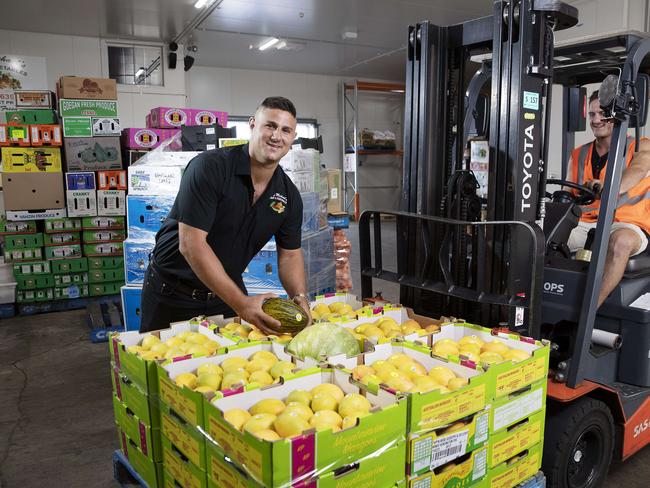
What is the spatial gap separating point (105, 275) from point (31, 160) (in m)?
2.10

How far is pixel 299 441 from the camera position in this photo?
167 cm

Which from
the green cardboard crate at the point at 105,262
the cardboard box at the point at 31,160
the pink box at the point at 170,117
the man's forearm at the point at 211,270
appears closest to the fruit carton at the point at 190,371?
the man's forearm at the point at 211,270

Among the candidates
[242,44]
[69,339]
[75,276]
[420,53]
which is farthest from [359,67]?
[420,53]

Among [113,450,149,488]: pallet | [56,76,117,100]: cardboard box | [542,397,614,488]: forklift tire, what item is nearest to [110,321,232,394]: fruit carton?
[113,450,149,488]: pallet

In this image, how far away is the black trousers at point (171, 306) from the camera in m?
3.80

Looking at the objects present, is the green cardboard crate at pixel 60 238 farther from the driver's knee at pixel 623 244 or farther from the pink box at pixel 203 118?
the driver's knee at pixel 623 244

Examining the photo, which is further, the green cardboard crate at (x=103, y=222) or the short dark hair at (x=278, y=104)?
the green cardboard crate at (x=103, y=222)

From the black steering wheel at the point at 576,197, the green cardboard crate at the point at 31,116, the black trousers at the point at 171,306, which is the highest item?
the green cardboard crate at the point at 31,116

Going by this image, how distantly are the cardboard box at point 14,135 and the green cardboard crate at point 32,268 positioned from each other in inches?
72.7

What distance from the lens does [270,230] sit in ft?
12.3

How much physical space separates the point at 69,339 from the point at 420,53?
19.3 feet

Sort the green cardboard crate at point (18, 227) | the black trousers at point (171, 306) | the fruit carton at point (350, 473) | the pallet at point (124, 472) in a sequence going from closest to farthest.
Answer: the fruit carton at point (350, 473)
the pallet at point (124, 472)
the black trousers at point (171, 306)
the green cardboard crate at point (18, 227)

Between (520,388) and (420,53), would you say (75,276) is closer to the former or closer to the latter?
(420,53)

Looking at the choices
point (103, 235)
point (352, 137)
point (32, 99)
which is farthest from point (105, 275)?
point (352, 137)
